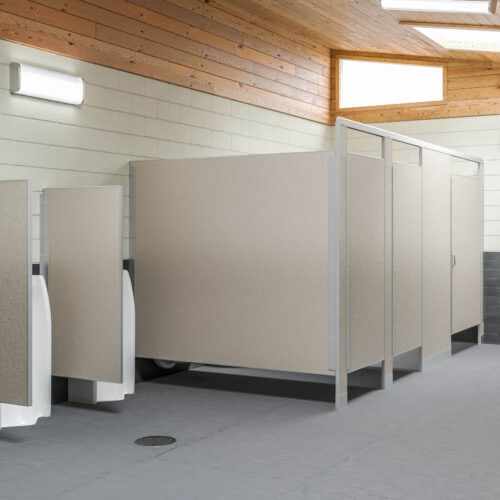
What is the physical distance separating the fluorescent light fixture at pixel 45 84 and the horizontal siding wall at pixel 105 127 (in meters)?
0.06

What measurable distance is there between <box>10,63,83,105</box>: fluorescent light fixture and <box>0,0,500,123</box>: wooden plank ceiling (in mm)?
169

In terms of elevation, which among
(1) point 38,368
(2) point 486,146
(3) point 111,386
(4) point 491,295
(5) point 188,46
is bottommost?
(3) point 111,386

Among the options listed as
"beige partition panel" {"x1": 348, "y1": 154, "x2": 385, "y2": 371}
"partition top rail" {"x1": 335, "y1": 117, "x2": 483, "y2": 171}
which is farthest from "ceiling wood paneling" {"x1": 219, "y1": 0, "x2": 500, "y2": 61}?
"beige partition panel" {"x1": 348, "y1": 154, "x2": 385, "y2": 371}

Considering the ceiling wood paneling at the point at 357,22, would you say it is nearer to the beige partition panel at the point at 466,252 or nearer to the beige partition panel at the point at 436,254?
the beige partition panel at the point at 436,254

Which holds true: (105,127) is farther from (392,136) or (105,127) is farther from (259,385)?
(259,385)

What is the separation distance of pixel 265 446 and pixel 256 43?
4.06 metres

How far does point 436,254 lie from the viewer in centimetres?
623

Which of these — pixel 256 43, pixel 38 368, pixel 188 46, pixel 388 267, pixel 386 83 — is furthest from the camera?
pixel 386 83

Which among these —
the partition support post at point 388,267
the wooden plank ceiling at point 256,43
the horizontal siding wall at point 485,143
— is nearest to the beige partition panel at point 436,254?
the partition support post at point 388,267

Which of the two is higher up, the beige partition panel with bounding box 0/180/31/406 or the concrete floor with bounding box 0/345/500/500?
the beige partition panel with bounding box 0/180/31/406

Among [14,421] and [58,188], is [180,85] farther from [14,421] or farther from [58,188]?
[14,421]

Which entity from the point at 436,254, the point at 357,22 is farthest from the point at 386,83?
the point at 436,254

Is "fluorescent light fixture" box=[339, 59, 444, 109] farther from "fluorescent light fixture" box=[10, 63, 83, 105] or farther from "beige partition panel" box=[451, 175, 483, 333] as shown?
"fluorescent light fixture" box=[10, 63, 83, 105]

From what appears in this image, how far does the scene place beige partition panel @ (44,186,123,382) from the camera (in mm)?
4543
